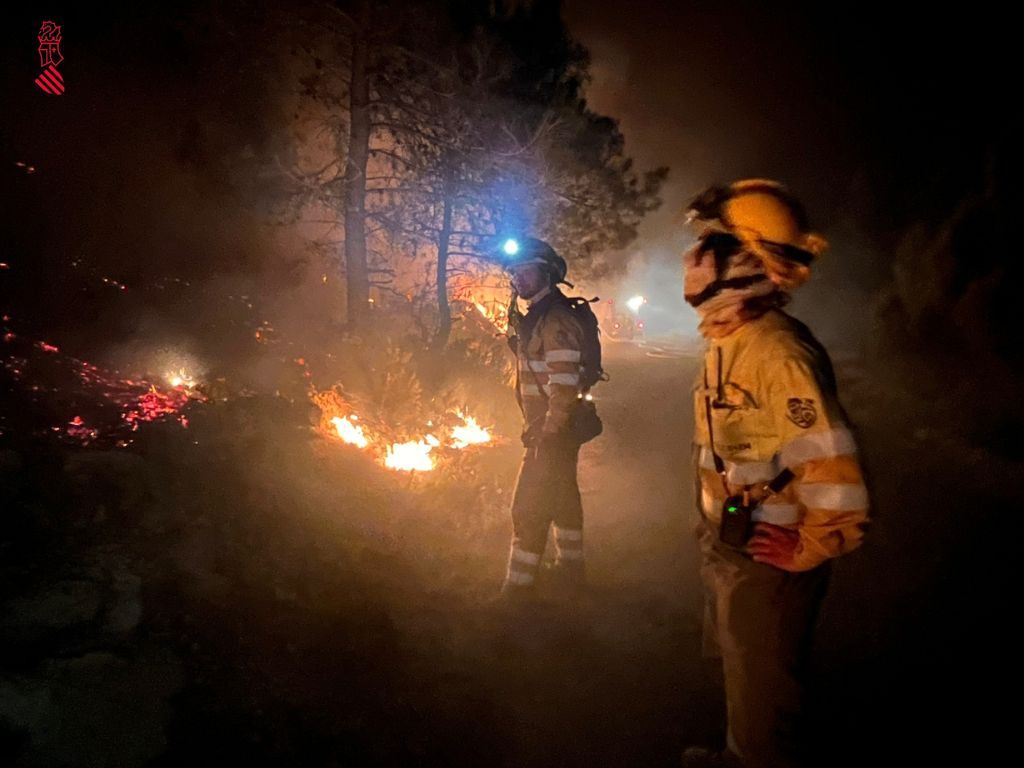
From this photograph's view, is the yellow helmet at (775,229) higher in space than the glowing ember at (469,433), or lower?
higher

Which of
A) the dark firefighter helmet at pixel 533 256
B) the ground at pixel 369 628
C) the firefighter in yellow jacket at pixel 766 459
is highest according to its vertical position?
the dark firefighter helmet at pixel 533 256

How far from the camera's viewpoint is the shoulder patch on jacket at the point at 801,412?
1.91m

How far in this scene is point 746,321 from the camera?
2.19m

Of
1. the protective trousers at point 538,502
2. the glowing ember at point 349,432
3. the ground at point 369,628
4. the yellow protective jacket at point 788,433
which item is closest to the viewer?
the yellow protective jacket at point 788,433

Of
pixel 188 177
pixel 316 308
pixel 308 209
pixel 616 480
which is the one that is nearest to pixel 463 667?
pixel 616 480

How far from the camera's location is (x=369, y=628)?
11.8ft

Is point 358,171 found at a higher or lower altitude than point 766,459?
higher

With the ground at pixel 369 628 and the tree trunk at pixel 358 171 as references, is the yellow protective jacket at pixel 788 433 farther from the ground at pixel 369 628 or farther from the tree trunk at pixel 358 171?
the tree trunk at pixel 358 171

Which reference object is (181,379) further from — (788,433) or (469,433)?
(788,433)

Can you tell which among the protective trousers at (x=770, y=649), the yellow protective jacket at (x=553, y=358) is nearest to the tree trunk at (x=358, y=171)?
the yellow protective jacket at (x=553, y=358)

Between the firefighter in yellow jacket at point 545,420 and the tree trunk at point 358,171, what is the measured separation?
4.60 metres

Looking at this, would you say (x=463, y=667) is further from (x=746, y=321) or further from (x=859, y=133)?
(x=859, y=133)

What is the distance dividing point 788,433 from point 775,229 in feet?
2.56

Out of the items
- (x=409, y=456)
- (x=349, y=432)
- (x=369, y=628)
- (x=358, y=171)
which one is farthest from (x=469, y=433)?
(x=358, y=171)
